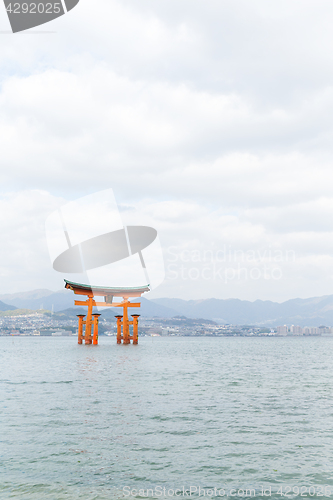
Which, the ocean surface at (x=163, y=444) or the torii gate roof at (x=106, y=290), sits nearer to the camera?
the ocean surface at (x=163, y=444)

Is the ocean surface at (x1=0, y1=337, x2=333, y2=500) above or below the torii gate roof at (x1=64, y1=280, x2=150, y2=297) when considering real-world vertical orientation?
below

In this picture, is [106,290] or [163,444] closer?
[163,444]

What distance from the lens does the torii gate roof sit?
63.6 m

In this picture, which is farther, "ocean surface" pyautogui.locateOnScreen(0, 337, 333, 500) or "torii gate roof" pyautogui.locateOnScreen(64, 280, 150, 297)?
"torii gate roof" pyautogui.locateOnScreen(64, 280, 150, 297)

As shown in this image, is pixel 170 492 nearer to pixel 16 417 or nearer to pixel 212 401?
pixel 16 417

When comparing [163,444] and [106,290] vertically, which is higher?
[106,290]

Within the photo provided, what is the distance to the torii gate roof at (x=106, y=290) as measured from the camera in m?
63.6

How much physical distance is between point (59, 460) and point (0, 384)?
51.7ft

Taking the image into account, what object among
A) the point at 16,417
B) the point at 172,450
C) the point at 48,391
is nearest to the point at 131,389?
the point at 48,391

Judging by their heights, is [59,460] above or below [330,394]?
above

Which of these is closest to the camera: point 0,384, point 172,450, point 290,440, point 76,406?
point 172,450

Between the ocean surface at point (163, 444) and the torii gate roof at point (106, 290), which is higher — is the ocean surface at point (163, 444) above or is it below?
below

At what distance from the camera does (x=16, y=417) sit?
46.3 ft

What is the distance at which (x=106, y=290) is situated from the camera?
6625cm
